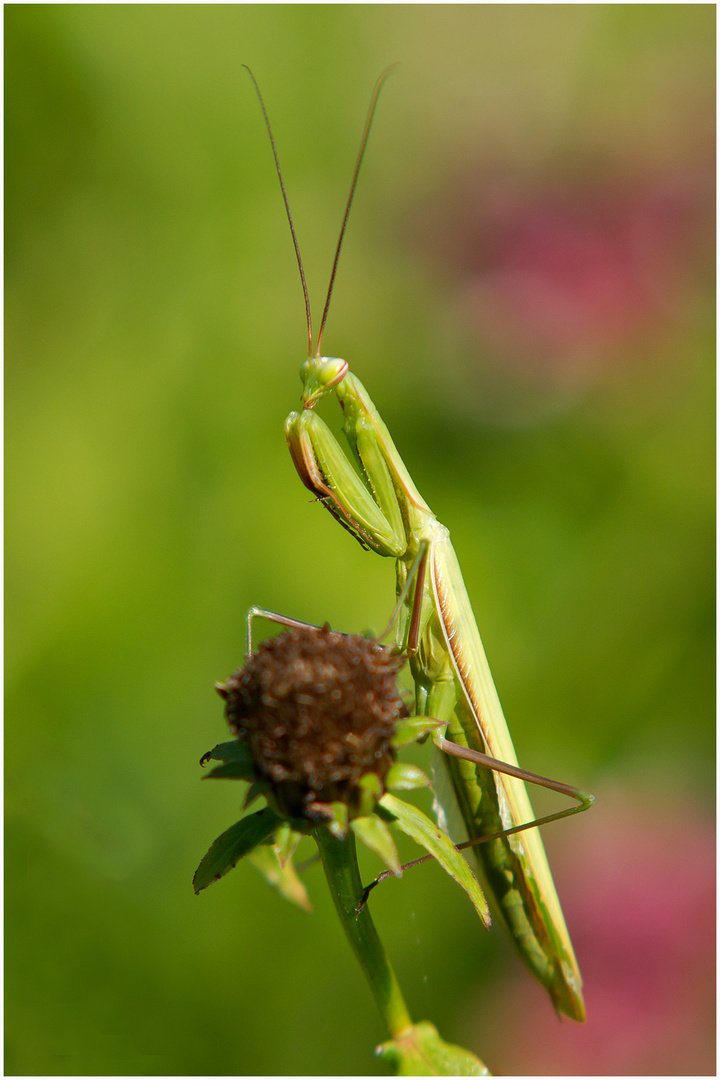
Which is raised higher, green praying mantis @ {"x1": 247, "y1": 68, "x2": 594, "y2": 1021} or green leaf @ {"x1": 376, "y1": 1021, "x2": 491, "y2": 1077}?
green praying mantis @ {"x1": 247, "y1": 68, "x2": 594, "y2": 1021}

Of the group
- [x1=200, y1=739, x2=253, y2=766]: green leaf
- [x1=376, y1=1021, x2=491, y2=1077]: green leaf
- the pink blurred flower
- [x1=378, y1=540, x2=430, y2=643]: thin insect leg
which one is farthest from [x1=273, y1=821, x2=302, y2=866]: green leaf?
the pink blurred flower

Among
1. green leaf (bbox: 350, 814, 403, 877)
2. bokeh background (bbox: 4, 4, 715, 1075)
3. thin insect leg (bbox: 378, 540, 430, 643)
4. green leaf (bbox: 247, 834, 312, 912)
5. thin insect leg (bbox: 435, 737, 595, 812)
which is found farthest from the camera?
bokeh background (bbox: 4, 4, 715, 1075)

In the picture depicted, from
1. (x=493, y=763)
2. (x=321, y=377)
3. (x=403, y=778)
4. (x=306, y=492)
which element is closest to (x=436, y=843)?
(x=403, y=778)

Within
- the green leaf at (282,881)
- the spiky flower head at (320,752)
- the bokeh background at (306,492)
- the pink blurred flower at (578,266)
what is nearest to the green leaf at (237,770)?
the spiky flower head at (320,752)

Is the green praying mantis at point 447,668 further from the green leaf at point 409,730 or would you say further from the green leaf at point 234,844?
the green leaf at point 234,844

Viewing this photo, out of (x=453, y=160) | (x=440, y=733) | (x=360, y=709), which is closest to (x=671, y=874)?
(x=440, y=733)

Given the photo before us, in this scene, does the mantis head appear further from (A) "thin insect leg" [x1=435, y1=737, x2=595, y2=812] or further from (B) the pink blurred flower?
(B) the pink blurred flower

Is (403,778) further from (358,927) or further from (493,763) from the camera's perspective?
(493,763)

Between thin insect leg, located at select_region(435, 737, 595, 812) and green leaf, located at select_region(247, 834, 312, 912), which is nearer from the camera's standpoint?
green leaf, located at select_region(247, 834, 312, 912)
